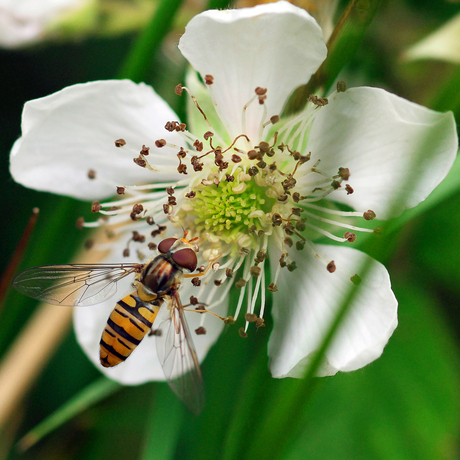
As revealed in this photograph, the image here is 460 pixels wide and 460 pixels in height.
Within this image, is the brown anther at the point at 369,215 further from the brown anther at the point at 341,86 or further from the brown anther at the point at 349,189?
the brown anther at the point at 341,86

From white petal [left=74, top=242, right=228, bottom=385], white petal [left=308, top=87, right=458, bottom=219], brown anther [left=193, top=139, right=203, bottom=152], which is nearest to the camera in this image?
white petal [left=308, top=87, right=458, bottom=219]

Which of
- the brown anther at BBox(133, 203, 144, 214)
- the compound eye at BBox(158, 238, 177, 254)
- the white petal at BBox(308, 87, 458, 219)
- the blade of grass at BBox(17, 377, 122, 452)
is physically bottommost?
the blade of grass at BBox(17, 377, 122, 452)

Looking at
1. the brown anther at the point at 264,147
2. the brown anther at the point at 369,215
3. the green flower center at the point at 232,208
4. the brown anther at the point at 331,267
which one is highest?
the brown anther at the point at 369,215

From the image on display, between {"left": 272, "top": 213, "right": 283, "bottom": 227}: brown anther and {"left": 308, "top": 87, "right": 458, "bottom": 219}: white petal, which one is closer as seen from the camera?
{"left": 308, "top": 87, "right": 458, "bottom": 219}: white petal

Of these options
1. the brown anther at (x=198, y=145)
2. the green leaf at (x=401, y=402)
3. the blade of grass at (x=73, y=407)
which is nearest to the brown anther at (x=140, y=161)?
the brown anther at (x=198, y=145)

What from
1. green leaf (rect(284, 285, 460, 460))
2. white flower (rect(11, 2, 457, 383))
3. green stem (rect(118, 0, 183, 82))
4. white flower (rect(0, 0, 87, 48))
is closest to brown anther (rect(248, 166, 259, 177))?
white flower (rect(11, 2, 457, 383))

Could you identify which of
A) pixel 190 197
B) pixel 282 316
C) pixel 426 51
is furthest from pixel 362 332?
pixel 426 51

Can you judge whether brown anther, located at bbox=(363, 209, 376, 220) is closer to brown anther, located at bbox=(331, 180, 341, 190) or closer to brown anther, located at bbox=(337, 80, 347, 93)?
brown anther, located at bbox=(331, 180, 341, 190)

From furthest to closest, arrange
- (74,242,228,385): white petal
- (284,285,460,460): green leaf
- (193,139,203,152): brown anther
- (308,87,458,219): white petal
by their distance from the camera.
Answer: (284,285,460,460): green leaf
(74,242,228,385): white petal
(193,139,203,152): brown anther
(308,87,458,219): white petal

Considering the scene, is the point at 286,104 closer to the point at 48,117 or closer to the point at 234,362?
the point at 48,117
